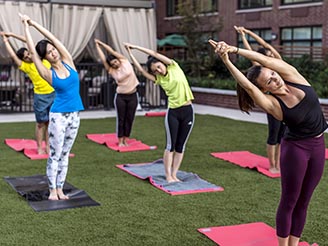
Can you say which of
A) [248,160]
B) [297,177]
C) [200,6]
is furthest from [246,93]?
[200,6]

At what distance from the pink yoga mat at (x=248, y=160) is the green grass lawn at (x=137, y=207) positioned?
0.45 ft

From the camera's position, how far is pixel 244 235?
4.59m

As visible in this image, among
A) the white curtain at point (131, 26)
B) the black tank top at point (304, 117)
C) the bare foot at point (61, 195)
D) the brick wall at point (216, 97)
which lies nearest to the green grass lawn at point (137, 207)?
the bare foot at point (61, 195)

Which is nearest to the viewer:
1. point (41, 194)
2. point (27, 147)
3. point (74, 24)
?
point (41, 194)

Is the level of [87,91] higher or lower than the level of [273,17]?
lower

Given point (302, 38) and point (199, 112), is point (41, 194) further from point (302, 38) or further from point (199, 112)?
point (302, 38)

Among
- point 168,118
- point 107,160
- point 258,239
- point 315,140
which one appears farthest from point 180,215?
point 107,160

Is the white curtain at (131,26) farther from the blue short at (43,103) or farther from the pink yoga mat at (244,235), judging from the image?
the pink yoga mat at (244,235)

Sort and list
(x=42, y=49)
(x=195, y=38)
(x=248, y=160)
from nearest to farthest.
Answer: (x=42, y=49) < (x=248, y=160) < (x=195, y=38)

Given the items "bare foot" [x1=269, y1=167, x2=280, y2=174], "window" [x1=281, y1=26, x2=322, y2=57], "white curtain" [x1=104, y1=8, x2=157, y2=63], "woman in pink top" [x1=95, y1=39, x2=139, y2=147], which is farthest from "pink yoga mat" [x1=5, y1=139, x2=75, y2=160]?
"window" [x1=281, y1=26, x2=322, y2=57]

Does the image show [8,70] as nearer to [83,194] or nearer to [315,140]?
[83,194]

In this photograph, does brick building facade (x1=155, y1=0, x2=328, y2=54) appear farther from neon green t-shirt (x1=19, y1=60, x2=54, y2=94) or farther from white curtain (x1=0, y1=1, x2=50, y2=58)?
neon green t-shirt (x1=19, y1=60, x2=54, y2=94)

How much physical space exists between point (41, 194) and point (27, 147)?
9.48 feet

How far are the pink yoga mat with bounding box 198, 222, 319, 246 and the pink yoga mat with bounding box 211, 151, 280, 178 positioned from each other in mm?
2141
